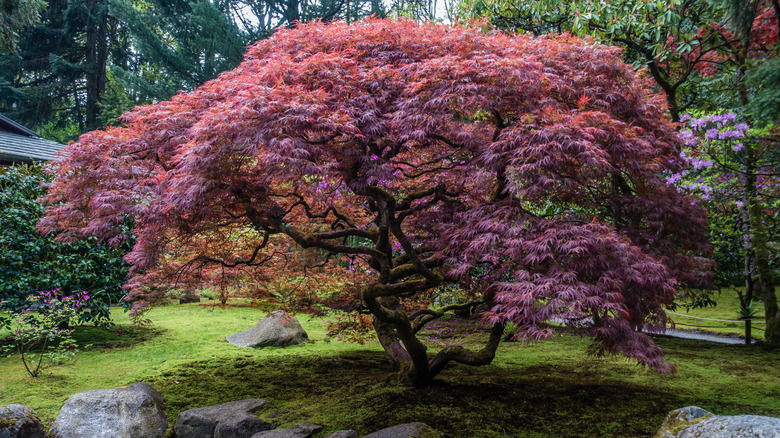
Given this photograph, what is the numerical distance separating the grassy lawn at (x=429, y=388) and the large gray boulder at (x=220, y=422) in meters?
0.25

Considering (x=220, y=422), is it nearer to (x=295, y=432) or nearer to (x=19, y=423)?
(x=295, y=432)

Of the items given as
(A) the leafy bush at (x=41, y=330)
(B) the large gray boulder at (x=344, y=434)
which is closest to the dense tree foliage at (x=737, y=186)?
(B) the large gray boulder at (x=344, y=434)

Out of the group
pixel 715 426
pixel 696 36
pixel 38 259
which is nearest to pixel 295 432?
pixel 715 426

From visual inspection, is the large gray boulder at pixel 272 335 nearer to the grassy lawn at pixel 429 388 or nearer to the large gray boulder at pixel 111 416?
the grassy lawn at pixel 429 388

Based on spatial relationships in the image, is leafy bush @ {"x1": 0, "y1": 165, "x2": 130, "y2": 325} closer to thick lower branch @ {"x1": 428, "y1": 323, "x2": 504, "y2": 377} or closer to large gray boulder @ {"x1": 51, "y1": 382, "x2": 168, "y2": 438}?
large gray boulder @ {"x1": 51, "y1": 382, "x2": 168, "y2": 438}

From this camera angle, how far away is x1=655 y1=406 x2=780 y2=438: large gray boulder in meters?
2.37

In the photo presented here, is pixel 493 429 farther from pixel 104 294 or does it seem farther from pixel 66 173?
pixel 104 294

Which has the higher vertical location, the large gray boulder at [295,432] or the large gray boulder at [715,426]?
the large gray boulder at [715,426]

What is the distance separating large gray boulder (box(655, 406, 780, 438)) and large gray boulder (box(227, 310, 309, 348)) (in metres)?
5.25

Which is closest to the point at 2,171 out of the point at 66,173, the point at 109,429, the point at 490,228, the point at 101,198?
the point at 66,173

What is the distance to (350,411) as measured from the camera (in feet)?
14.0

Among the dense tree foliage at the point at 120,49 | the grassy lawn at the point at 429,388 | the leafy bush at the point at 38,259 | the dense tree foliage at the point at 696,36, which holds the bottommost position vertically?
the grassy lawn at the point at 429,388

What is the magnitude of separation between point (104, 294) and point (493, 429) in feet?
19.3

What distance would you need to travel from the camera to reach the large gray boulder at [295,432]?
378cm
